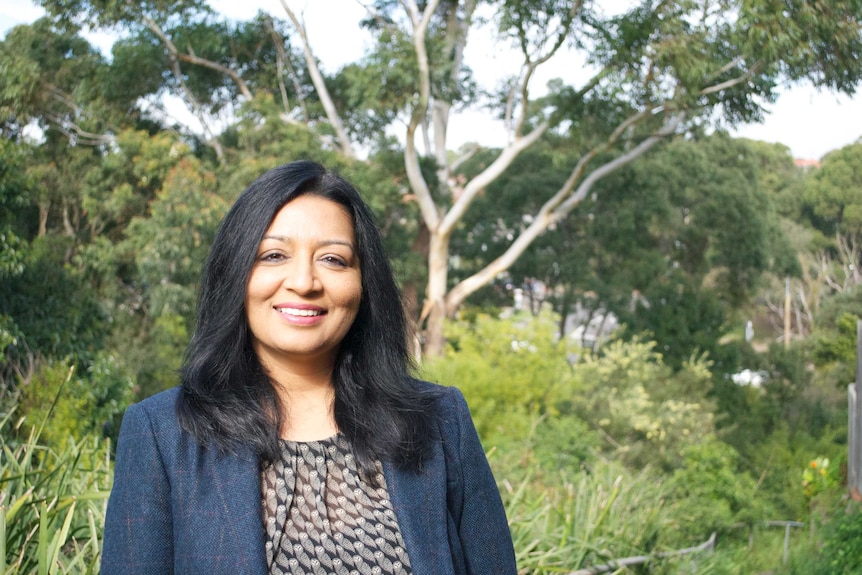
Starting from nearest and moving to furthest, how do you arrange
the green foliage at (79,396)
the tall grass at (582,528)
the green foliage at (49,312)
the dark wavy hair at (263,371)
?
1. the dark wavy hair at (263,371)
2. the tall grass at (582,528)
3. the green foliage at (79,396)
4. the green foliage at (49,312)

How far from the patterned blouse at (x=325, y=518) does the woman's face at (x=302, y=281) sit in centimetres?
15

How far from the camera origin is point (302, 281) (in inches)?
51.6

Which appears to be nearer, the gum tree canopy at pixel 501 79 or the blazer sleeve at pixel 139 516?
the blazer sleeve at pixel 139 516

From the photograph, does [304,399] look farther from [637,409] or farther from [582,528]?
[637,409]

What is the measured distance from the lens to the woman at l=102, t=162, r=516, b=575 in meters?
1.23

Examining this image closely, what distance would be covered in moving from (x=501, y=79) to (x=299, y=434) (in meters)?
13.9

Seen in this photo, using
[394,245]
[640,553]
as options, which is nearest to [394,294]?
[640,553]

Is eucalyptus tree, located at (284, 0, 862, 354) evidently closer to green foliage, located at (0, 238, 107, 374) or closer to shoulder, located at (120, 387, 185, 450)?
green foliage, located at (0, 238, 107, 374)

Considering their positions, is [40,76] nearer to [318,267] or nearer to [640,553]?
[640,553]

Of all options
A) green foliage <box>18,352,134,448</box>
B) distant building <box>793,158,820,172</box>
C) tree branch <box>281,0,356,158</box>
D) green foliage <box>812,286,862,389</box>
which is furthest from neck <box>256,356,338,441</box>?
distant building <box>793,158,820,172</box>

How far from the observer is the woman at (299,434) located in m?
1.23

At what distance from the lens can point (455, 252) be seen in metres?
19.7

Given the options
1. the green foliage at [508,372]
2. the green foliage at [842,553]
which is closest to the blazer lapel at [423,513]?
the green foliage at [842,553]

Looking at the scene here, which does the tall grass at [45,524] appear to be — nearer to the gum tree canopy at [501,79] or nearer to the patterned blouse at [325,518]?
the patterned blouse at [325,518]
